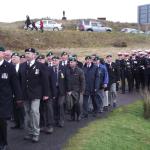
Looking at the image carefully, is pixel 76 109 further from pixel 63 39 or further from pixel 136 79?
pixel 63 39

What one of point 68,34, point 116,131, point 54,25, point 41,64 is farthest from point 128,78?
point 54,25

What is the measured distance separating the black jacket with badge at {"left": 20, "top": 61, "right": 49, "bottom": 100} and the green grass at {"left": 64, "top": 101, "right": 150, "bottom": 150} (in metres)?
1.27

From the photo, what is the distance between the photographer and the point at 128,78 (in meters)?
21.3

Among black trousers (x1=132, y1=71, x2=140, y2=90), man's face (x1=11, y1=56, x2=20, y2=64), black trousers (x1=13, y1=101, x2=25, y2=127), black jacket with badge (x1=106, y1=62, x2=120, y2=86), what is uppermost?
man's face (x1=11, y1=56, x2=20, y2=64)

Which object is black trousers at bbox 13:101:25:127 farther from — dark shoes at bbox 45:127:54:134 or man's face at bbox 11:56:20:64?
man's face at bbox 11:56:20:64

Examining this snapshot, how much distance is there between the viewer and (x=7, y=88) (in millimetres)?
9180

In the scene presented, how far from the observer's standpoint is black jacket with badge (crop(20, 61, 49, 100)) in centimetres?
1026

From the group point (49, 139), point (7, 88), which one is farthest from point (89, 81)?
point (7, 88)

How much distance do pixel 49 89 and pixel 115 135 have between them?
80.6 inches

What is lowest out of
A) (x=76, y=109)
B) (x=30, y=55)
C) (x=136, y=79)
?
→ (x=136, y=79)

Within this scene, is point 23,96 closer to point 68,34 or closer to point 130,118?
point 130,118

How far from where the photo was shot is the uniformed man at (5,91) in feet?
29.9

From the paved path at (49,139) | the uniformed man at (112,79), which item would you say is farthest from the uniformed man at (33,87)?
the uniformed man at (112,79)

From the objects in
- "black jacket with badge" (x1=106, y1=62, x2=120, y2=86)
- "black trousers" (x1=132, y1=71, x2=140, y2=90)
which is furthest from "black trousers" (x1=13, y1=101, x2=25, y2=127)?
"black trousers" (x1=132, y1=71, x2=140, y2=90)
